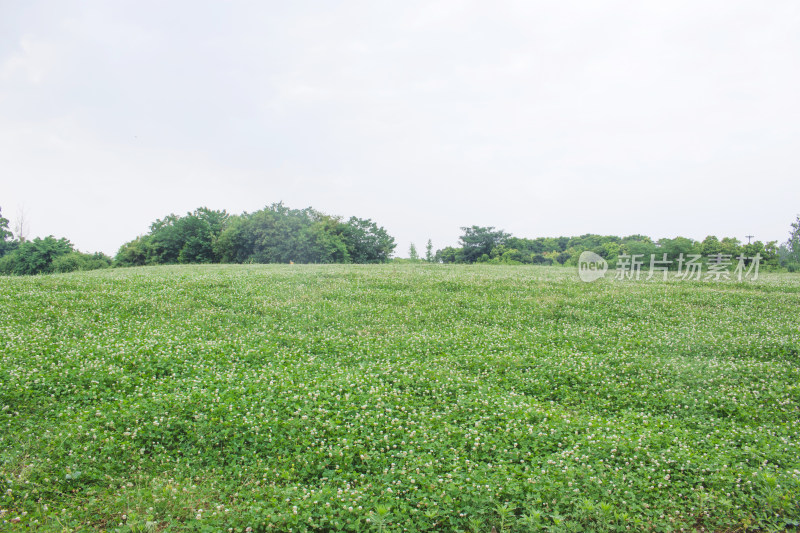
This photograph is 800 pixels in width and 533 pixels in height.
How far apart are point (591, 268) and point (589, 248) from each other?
83313 millimetres

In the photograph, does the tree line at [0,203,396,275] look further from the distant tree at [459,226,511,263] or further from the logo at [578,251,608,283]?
the logo at [578,251,608,283]

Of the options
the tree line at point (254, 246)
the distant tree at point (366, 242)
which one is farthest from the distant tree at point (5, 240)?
the distant tree at point (366, 242)

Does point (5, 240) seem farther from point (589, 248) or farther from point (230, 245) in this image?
point (589, 248)

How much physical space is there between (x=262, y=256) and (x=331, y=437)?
65.5m

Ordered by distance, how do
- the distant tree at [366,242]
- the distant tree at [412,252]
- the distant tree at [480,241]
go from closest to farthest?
the distant tree at [366,242] < the distant tree at [480,241] < the distant tree at [412,252]

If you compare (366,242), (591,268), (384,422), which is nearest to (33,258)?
(366,242)

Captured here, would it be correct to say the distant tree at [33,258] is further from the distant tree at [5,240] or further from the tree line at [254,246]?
the distant tree at [5,240]

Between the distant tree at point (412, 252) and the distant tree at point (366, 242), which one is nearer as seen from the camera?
the distant tree at point (366, 242)

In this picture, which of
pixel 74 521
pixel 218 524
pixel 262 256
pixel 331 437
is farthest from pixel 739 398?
pixel 262 256

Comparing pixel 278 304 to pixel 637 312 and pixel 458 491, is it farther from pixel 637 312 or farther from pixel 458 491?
pixel 637 312

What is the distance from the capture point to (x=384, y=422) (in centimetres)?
827

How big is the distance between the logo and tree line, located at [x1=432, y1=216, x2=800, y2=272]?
23.3 metres

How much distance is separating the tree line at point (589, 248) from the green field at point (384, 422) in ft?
173

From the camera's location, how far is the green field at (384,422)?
5832 millimetres
